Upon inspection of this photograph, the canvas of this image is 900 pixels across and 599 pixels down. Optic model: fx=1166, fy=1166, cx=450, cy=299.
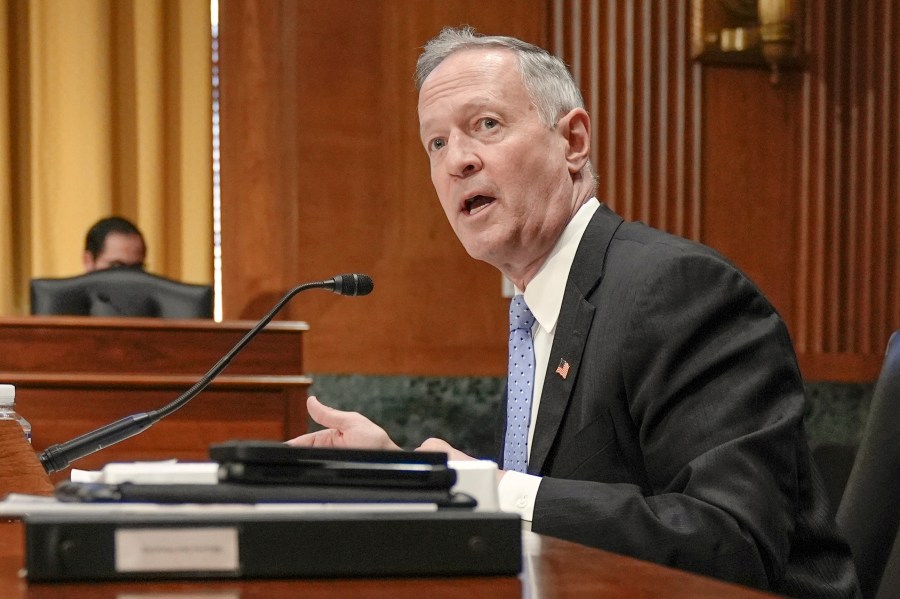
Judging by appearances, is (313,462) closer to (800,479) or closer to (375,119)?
(800,479)

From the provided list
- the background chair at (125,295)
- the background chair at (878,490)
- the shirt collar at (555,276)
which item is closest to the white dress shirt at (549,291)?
the shirt collar at (555,276)

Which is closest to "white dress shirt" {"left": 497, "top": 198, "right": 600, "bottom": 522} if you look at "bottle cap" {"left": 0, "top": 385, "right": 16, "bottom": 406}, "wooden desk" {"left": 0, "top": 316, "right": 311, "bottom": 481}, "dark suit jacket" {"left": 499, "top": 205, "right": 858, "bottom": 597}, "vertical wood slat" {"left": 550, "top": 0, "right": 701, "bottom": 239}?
"dark suit jacket" {"left": 499, "top": 205, "right": 858, "bottom": 597}

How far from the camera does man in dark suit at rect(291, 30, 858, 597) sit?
5.03ft

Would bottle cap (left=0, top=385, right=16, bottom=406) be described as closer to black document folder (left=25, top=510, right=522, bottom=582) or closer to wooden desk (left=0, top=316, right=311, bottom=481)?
black document folder (left=25, top=510, right=522, bottom=582)

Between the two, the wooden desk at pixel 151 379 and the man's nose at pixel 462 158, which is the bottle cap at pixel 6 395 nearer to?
the man's nose at pixel 462 158

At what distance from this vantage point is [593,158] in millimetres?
5438

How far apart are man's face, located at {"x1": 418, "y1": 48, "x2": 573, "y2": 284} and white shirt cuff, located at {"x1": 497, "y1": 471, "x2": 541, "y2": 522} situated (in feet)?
2.05

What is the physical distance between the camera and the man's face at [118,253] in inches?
206

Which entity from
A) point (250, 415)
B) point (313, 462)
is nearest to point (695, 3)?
point (250, 415)

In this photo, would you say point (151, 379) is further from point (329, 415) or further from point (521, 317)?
point (329, 415)

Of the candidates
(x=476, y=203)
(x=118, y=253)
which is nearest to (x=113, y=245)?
(x=118, y=253)

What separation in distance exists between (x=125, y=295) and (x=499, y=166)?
3.15 meters

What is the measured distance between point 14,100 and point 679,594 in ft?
17.8

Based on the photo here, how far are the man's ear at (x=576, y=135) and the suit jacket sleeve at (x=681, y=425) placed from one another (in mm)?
387
